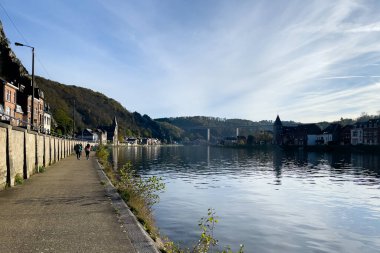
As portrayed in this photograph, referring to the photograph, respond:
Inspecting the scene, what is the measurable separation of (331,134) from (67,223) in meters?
147

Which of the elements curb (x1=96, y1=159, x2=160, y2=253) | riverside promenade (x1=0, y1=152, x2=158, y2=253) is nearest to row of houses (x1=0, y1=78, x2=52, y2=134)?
riverside promenade (x1=0, y1=152, x2=158, y2=253)

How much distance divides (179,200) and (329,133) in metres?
136

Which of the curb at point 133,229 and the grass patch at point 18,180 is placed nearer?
the curb at point 133,229

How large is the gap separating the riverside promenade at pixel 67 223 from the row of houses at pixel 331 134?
11814 cm

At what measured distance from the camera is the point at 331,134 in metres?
142

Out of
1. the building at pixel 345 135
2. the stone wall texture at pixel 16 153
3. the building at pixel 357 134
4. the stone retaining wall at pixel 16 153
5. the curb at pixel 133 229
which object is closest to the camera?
the curb at pixel 133 229

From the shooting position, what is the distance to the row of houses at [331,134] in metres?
115

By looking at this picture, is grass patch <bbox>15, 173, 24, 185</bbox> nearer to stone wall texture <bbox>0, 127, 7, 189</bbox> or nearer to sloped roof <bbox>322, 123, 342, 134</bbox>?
stone wall texture <bbox>0, 127, 7, 189</bbox>

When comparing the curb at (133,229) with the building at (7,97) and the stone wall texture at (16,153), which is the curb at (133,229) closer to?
the stone wall texture at (16,153)

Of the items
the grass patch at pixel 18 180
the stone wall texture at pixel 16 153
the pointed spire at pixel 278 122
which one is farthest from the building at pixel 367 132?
the grass patch at pixel 18 180

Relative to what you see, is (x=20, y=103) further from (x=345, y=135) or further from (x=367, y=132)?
(x=345, y=135)

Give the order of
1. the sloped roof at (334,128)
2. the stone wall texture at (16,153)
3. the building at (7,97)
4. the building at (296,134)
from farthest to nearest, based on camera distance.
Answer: the building at (296,134), the sloped roof at (334,128), the building at (7,97), the stone wall texture at (16,153)

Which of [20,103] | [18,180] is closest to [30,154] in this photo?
[18,180]

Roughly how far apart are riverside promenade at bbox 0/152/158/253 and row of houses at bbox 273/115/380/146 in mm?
118141
